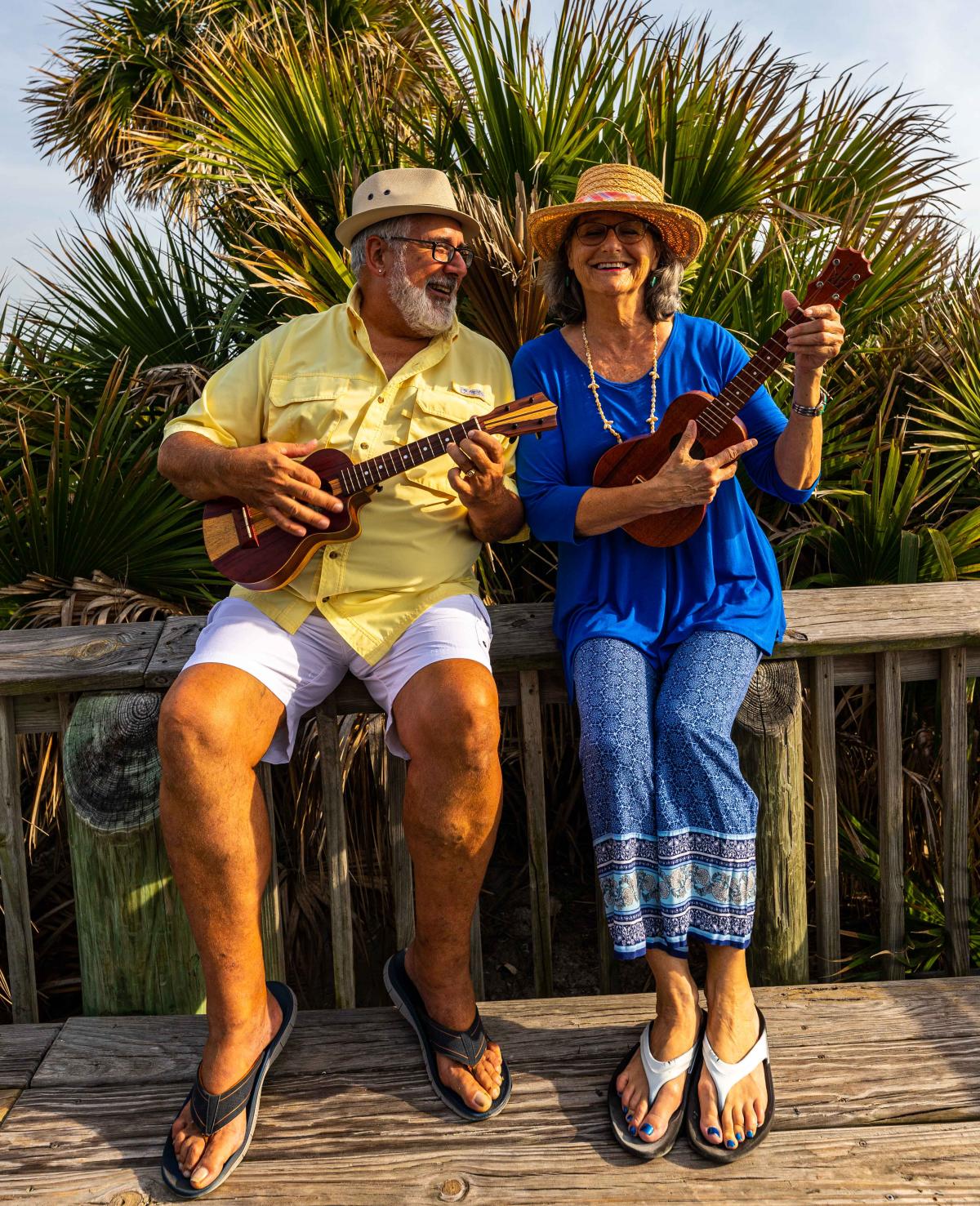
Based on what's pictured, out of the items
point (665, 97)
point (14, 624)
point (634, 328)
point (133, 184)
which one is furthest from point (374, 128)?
point (133, 184)

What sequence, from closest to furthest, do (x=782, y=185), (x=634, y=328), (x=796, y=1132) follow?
(x=796, y=1132), (x=634, y=328), (x=782, y=185)

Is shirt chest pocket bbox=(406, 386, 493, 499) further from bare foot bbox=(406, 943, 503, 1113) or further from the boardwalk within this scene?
the boardwalk

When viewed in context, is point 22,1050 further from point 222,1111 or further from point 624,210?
point 624,210

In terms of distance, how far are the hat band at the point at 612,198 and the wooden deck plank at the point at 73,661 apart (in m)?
A: 1.42

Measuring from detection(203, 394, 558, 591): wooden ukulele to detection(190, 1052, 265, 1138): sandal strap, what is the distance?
100cm

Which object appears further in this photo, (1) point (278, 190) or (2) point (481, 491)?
(1) point (278, 190)

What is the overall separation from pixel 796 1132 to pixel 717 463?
129cm

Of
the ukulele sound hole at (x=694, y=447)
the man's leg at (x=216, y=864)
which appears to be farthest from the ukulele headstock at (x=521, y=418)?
the man's leg at (x=216, y=864)

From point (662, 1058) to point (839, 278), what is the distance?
1585 millimetres

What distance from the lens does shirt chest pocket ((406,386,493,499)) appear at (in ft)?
7.77

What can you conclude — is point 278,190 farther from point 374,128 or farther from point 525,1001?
point 525,1001

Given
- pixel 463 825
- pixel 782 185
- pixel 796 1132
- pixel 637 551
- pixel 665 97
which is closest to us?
pixel 796 1132

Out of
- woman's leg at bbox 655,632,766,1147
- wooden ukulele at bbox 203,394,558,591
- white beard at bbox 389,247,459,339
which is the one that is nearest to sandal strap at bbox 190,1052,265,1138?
woman's leg at bbox 655,632,766,1147

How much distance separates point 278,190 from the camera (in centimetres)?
394
